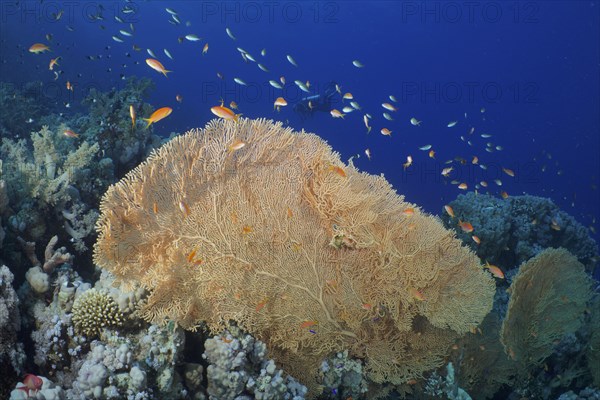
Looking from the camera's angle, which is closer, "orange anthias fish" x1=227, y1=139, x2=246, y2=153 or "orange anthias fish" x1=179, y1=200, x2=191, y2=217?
"orange anthias fish" x1=179, y1=200, x2=191, y2=217

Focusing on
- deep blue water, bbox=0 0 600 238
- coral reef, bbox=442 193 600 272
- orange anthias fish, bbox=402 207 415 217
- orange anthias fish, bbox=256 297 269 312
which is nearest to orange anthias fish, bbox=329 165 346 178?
orange anthias fish, bbox=402 207 415 217

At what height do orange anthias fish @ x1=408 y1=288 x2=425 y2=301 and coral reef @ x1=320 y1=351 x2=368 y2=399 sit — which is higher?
orange anthias fish @ x1=408 y1=288 x2=425 y2=301

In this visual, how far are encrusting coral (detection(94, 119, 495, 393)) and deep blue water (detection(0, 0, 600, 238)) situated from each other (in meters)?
49.0

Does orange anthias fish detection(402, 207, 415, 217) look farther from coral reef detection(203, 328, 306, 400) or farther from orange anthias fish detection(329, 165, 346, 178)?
coral reef detection(203, 328, 306, 400)

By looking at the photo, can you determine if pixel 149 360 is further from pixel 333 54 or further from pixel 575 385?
pixel 333 54

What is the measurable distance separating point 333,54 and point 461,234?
10588 cm

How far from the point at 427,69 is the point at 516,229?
93.3 meters

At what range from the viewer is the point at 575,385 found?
6.20m

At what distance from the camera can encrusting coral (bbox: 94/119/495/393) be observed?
409 centimetres

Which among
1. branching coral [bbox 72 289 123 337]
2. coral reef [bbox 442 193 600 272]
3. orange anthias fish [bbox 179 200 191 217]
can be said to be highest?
coral reef [bbox 442 193 600 272]

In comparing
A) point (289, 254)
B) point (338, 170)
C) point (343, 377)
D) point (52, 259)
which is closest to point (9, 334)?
point (52, 259)

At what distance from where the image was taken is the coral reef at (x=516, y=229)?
933cm

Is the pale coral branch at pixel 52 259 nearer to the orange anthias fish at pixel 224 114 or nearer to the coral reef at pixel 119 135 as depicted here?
the orange anthias fish at pixel 224 114

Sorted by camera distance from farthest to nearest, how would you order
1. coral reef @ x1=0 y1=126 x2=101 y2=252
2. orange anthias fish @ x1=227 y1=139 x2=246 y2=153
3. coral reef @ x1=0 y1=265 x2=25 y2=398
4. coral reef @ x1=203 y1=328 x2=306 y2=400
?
coral reef @ x1=0 y1=126 x2=101 y2=252, orange anthias fish @ x1=227 y1=139 x2=246 y2=153, coral reef @ x1=203 y1=328 x2=306 y2=400, coral reef @ x1=0 y1=265 x2=25 y2=398
